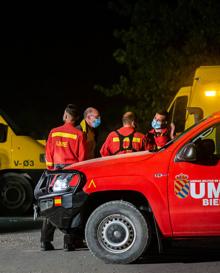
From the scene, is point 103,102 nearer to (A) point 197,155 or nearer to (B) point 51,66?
(B) point 51,66

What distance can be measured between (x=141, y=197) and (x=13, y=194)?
5854mm

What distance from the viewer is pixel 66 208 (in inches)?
334

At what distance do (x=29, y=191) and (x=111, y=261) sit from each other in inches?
229

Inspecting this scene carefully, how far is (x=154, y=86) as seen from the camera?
28.4 metres

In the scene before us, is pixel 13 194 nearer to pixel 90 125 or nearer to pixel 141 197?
pixel 90 125

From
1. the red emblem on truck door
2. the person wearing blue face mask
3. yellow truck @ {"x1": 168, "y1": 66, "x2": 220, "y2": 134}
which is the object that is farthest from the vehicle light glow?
the red emblem on truck door

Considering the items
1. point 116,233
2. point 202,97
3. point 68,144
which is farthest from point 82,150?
point 202,97

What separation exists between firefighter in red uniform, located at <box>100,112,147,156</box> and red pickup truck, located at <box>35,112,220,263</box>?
5.24 feet

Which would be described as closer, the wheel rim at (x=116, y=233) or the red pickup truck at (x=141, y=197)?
the red pickup truck at (x=141, y=197)

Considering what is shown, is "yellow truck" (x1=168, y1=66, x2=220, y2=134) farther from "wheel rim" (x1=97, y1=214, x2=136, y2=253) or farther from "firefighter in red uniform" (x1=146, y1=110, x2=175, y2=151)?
"wheel rim" (x1=97, y1=214, x2=136, y2=253)

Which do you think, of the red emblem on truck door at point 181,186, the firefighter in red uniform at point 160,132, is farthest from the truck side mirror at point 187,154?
the firefighter in red uniform at point 160,132

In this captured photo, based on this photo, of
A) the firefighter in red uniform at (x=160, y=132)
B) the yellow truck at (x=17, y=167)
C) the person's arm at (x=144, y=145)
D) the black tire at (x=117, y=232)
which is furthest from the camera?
the yellow truck at (x=17, y=167)

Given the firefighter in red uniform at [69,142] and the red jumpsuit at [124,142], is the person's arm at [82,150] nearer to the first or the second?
the firefighter in red uniform at [69,142]

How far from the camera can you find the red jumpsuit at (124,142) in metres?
10.2
